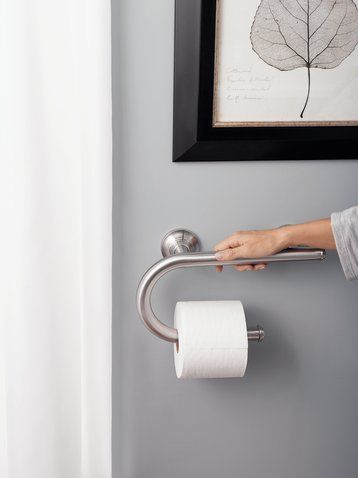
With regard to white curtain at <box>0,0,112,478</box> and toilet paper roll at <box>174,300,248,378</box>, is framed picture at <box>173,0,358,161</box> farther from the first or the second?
toilet paper roll at <box>174,300,248,378</box>

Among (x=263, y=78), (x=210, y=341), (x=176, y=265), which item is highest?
(x=263, y=78)

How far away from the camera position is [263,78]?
0.79m

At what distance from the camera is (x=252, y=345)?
0.92m

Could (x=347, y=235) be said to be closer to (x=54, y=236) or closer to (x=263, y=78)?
(x=263, y=78)

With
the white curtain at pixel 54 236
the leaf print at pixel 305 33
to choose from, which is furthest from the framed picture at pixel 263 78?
the white curtain at pixel 54 236

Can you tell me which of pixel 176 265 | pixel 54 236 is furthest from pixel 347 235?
pixel 54 236

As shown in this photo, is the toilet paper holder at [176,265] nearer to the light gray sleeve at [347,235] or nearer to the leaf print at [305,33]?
the light gray sleeve at [347,235]

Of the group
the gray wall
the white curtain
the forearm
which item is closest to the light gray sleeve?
the forearm

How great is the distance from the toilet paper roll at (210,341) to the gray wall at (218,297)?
0.09 metres

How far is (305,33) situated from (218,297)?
439 mm

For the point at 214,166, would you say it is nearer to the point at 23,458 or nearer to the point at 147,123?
the point at 147,123

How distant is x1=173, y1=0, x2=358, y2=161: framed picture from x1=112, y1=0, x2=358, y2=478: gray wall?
30 millimetres

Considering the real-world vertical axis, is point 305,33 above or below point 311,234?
above

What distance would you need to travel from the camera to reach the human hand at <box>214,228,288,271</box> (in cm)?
76
